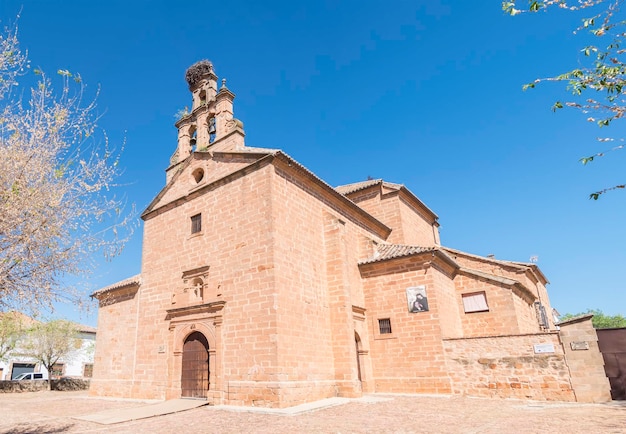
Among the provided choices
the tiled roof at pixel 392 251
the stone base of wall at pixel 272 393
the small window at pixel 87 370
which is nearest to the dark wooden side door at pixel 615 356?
the tiled roof at pixel 392 251

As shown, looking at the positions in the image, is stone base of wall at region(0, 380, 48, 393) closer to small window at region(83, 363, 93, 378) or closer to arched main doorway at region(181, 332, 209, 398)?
small window at region(83, 363, 93, 378)

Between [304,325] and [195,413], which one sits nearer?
[195,413]

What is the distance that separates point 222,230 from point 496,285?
1069 centimetres

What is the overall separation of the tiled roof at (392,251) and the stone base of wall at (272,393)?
17.0 feet

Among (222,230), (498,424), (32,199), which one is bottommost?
(498,424)

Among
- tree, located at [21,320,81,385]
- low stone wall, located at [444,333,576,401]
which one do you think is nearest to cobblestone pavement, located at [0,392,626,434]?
low stone wall, located at [444,333,576,401]

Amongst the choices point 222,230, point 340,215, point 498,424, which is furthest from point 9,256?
point 340,215

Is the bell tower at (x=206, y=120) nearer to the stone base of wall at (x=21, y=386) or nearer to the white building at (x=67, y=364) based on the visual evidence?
the stone base of wall at (x=21, y=386)

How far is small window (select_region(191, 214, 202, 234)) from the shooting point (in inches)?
545

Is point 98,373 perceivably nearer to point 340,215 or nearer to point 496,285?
point 340,215

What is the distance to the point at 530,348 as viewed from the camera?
429 inches

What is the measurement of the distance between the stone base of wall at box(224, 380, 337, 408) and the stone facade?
3 cm

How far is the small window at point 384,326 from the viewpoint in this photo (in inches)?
539

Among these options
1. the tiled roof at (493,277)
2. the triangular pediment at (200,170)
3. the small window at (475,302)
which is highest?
the triangular pediment at (200,170)
